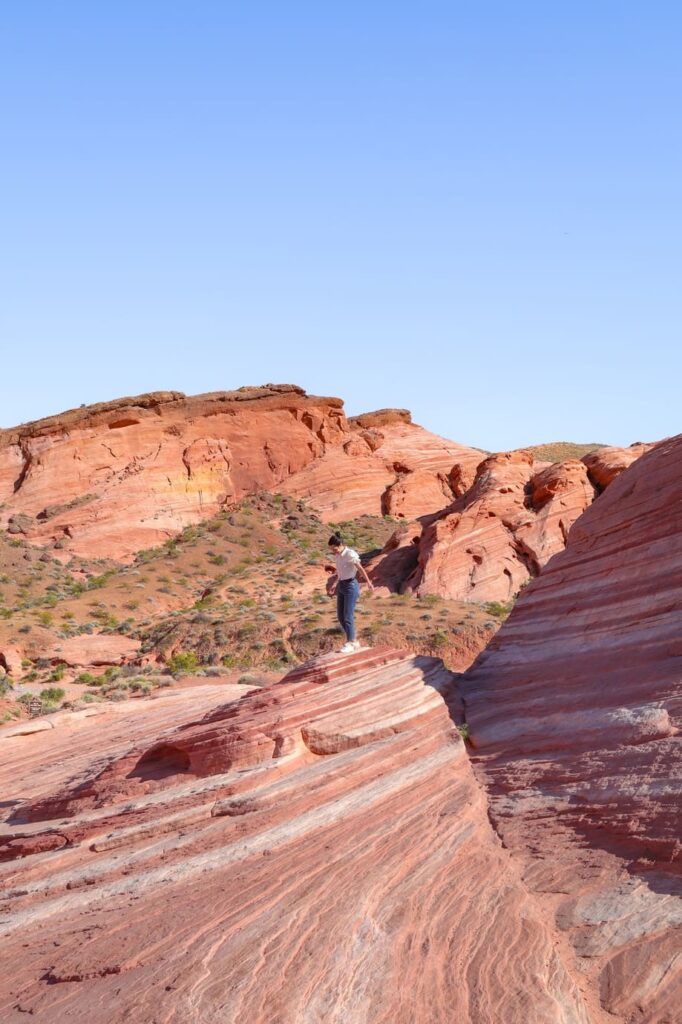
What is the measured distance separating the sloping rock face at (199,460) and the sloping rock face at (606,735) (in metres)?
39.8

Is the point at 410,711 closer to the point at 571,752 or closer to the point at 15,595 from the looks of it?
the point at 571,752

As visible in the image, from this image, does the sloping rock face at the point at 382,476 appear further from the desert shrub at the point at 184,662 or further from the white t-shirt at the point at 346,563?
the white t-shirt at the point at 346,563

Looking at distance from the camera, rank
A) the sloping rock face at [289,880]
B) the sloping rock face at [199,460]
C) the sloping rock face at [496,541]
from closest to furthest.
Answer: the sloping rock face at [289,880] → the sloping rock face at [496,541] → the sloping rock face at [199,460]

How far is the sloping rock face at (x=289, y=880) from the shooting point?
6.15m

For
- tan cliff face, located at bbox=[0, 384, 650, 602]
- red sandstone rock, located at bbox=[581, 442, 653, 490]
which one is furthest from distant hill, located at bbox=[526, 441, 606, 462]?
red sandstone rock, located at bbox=[581, 442, 653, 490]

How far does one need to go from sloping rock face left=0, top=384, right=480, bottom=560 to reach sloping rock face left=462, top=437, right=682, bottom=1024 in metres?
39.8

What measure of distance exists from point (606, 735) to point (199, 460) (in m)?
46.2

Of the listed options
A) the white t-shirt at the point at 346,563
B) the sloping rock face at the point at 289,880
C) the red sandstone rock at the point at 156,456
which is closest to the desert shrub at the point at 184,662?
the white t-shirt at the point at 346,563

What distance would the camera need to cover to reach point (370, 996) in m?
6.04

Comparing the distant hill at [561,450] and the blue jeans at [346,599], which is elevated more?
the distant hill at [561,450]

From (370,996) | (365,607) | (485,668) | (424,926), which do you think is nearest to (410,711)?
(485,668)

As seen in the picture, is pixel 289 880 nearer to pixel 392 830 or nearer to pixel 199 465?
pixel 392 830

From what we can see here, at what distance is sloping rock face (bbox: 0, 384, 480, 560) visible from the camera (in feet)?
168

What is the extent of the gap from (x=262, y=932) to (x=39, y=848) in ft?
11.3
